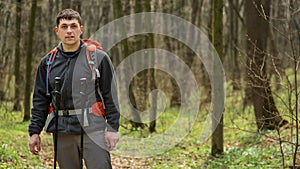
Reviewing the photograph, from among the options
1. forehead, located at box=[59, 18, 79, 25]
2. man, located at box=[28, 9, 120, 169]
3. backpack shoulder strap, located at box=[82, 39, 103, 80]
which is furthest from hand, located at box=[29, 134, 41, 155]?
forehead, located at box=[59, 18, 79, 25]

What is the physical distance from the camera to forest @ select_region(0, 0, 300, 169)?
880 centimetres

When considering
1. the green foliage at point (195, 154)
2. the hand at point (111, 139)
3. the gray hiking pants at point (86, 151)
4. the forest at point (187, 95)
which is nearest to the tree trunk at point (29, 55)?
the forest at point (187, 95)

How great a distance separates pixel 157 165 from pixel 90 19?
26803 millimetres

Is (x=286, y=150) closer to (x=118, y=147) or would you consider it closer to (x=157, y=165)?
(x=157, y=165)

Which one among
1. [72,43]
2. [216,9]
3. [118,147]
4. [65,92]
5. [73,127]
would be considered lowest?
[118,147]

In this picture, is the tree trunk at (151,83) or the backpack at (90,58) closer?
the backpack at (90,58)

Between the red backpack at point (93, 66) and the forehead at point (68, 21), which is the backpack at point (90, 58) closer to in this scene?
the red backpack at point (93, 66)

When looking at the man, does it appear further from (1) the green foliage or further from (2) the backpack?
(1) the green foliage

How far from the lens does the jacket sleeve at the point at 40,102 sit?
426 cm

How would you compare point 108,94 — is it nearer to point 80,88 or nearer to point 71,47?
point 80,88

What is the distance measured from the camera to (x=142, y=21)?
16188 mm

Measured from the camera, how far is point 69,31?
4.11 m

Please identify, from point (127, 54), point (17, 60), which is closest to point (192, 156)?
point (127, 54)

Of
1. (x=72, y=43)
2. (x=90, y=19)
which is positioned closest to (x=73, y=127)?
(x=72, y=43)
